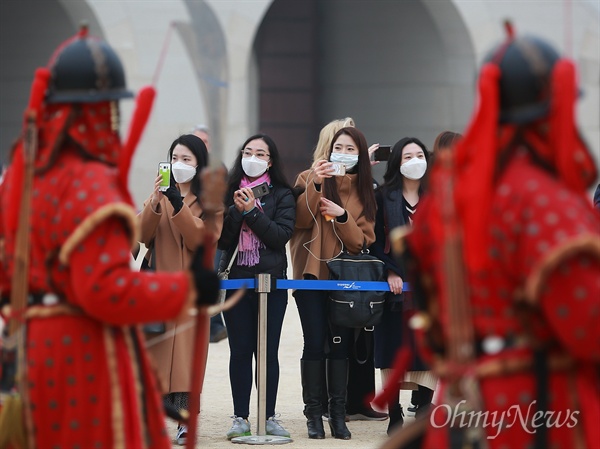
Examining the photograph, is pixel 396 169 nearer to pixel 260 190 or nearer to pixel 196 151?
pixel 260 190

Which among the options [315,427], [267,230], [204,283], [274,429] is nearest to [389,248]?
[267,230]

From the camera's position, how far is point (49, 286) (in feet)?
11.7

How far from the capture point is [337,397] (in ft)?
21.8

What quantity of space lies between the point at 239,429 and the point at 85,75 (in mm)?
3309

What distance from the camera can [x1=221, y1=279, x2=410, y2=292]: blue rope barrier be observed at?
641cm

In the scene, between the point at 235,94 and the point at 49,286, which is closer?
the point at 49,286

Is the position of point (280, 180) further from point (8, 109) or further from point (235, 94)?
point (8, 109)

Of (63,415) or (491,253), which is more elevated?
(491,253)

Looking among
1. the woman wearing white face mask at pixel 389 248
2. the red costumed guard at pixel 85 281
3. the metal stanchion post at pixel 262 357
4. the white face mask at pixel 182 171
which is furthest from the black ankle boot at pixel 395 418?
the red costumed guard at pixel 85 281

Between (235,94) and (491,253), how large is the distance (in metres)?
12.4

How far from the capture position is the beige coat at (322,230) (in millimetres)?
6621

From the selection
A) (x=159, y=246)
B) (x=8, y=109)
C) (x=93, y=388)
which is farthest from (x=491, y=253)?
(x=8, y=109)
